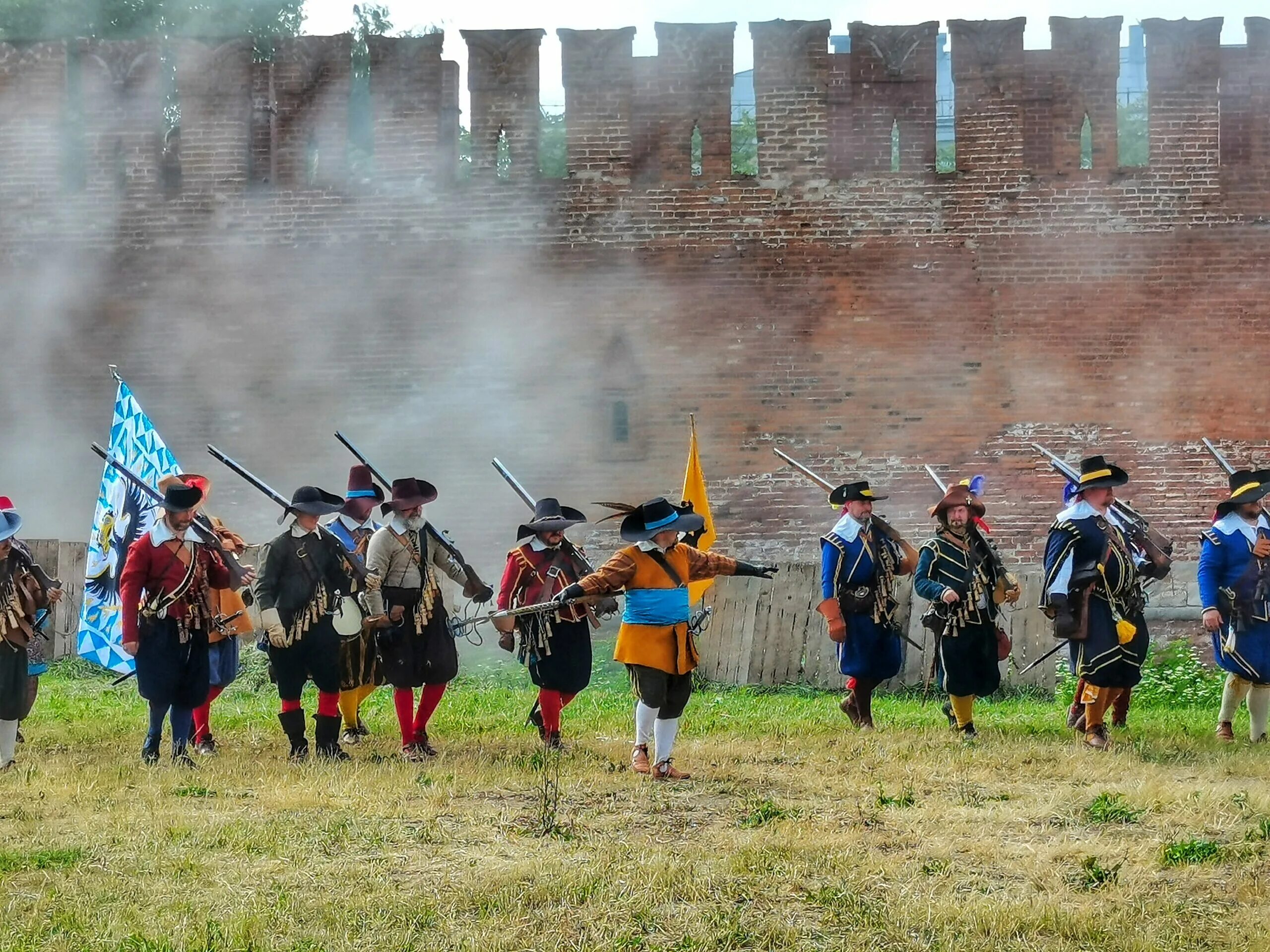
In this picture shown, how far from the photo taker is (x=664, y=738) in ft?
29.1

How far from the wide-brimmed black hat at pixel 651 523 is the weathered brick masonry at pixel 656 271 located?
6727 mm

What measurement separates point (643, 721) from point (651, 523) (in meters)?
1.15

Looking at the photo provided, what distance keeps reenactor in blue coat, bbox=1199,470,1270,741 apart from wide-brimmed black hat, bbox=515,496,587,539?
4069 mm

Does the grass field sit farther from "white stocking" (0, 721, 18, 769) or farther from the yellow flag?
the yellow flag

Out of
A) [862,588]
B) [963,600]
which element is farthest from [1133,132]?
[963,600]

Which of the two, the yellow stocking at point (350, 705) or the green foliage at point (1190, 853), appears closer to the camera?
the green foliage at point (1190, 853)

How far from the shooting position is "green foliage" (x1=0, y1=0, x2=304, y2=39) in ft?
76.0

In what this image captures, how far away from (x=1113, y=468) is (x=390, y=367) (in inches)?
321

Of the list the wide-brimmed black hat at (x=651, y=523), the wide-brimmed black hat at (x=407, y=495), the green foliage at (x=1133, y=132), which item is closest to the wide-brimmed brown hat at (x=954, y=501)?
the wide-brimmed black hat at (x=651, y=523)

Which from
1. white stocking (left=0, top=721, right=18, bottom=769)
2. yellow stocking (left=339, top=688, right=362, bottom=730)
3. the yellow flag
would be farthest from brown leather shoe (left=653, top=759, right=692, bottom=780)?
the yellow flag

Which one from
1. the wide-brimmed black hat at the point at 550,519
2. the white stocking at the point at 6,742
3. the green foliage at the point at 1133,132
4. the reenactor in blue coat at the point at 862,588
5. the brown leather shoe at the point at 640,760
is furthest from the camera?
the green foliage at the point at 1133,132

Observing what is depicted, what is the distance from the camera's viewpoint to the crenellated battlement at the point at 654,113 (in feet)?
51.2

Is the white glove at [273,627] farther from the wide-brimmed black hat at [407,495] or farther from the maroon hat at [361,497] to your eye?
the maroon hat at [361,497]

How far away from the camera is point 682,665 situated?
8906 mm
